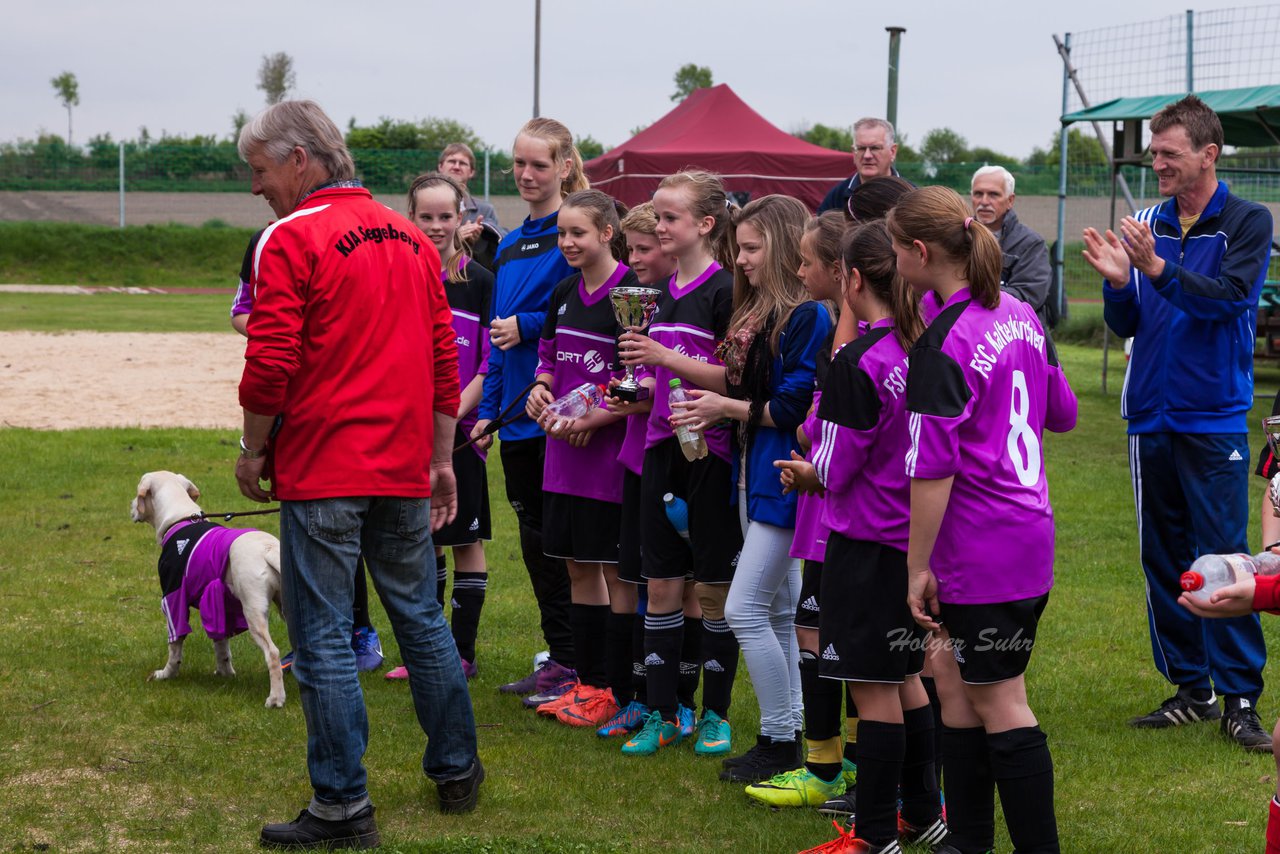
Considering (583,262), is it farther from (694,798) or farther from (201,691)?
(201,691)

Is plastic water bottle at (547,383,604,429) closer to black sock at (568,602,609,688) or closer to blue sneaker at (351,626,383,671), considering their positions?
black sock at (568,602,609,688)

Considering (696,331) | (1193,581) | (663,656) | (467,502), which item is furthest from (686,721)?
(1193,581)

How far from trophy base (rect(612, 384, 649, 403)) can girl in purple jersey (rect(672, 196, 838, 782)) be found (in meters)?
0.39

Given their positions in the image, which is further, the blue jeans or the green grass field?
the green grass field

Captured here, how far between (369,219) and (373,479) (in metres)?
0.76

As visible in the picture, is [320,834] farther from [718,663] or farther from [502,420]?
[502,420]

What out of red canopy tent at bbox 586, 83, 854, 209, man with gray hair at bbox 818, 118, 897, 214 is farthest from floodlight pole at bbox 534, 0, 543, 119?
man with gray hair at bbox 818, 118, 897, 214

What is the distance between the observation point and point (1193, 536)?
17.3 feet

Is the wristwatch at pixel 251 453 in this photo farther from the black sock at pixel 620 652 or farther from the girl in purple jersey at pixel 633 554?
the black sock at pixel 620 652

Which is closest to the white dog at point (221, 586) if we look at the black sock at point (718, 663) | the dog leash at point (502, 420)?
the dog leash at point (502, 420)

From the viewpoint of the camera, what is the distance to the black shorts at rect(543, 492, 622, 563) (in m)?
5.30

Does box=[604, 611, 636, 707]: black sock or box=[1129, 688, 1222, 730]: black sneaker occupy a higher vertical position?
box=[604, 611, 636, 707]: black sock

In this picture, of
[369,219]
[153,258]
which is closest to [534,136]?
[369,219]

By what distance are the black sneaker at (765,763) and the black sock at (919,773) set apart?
60 cm
